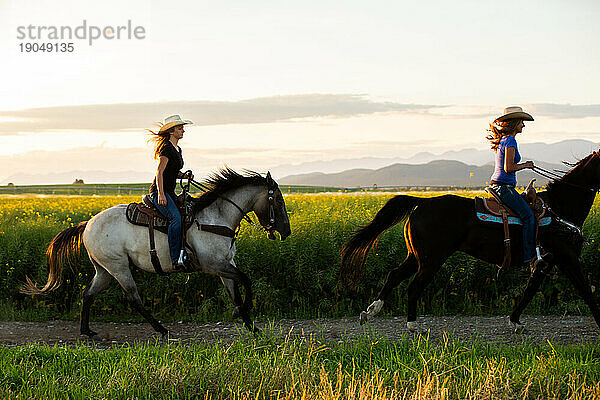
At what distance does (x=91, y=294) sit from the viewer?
9.93 m

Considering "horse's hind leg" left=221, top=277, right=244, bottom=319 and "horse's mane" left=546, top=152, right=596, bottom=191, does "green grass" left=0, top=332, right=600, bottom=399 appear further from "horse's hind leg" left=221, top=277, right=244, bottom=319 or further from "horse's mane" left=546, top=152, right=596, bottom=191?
"horse's mane" left=546, top=152, right=596, bottom=191

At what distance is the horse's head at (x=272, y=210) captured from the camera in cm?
957

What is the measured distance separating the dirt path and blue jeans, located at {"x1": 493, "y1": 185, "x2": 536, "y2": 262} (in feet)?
4.72

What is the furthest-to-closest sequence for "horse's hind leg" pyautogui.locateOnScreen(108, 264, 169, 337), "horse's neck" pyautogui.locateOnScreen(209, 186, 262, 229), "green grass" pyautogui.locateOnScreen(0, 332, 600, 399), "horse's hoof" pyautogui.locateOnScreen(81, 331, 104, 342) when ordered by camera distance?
1. "horse's hoof" pyautogui.locateOnScreen(81, 331, 104, 342)
2. "horse's neck" pyautogui.locateOnScreen(209, 186, 262, 229)
3. "horse's hind leg" pyautogui.locateOnScreen(108, 264, 169, 337)
4. "green grass" pyautogui.locateOnScreen(0, 332, 600, 399)

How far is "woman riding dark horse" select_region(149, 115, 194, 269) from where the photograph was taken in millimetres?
9117

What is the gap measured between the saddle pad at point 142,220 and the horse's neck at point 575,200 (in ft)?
18.9

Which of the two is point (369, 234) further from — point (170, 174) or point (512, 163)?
point (170, 174)

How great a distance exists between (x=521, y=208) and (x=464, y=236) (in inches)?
34.7

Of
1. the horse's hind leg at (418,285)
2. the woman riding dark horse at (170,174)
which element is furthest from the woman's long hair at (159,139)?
the horse's hind leg at (418,285)

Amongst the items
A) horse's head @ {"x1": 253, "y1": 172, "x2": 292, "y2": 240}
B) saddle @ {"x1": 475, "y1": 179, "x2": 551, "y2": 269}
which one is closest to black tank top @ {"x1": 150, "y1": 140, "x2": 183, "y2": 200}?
horse's head @ {"x1": 253, "y1": 172, "x2": 292, "y2": 240}

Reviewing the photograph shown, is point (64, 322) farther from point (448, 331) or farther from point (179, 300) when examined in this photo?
point (448, 331)

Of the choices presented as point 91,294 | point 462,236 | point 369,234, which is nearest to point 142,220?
point 91,294

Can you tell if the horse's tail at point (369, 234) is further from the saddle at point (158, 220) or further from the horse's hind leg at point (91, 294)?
the horse's hind leg at point (91, 294)

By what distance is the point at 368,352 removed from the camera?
767cm
